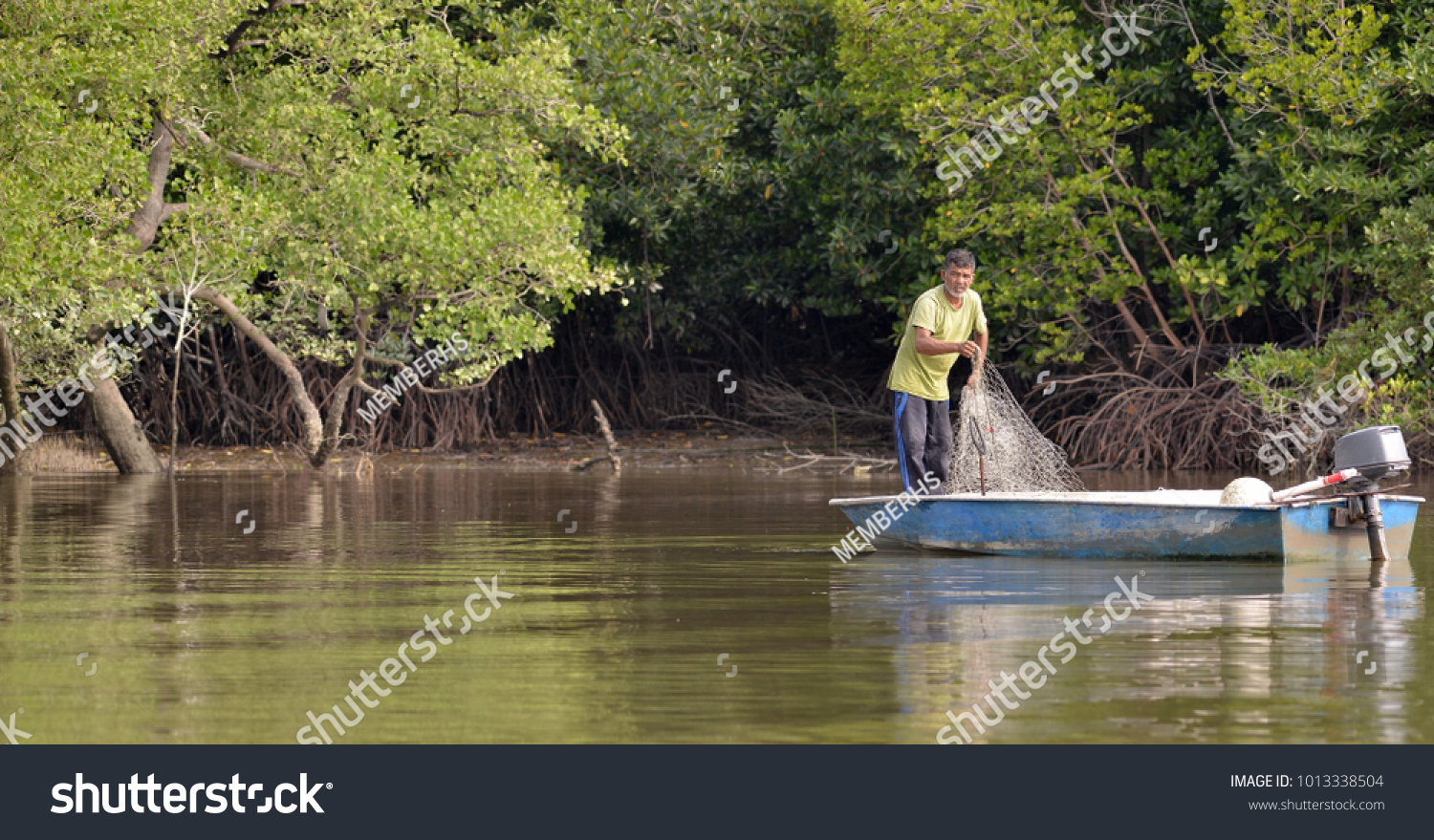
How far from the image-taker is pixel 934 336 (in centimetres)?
1048

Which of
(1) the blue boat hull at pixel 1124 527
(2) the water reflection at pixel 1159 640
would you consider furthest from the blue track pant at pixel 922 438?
(2) the water reflection at pixel 1159 640

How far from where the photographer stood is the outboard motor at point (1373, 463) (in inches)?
346

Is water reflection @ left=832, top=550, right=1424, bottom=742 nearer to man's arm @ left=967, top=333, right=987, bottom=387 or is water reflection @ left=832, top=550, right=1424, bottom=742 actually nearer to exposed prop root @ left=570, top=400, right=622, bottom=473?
man's arm @ left=967, top=333, right=987, bottom=387

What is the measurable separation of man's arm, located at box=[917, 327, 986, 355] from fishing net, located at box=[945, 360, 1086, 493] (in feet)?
1.17

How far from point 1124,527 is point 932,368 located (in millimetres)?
1543

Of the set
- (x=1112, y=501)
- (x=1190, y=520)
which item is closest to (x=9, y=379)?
(x=1112, y=501)

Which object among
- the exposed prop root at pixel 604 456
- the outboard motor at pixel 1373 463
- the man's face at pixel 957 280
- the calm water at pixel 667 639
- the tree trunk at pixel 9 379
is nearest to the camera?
the calm water at pixel 667 639

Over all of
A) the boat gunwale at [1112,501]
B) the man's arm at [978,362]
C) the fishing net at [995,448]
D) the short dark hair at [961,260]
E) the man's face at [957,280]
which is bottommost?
the boat gunwale at [1112,501]

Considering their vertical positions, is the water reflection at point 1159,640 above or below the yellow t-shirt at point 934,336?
below

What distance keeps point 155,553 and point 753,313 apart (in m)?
16.6

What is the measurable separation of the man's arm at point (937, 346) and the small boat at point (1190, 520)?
2.81 ft

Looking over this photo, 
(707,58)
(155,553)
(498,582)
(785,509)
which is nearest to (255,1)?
(707,58)

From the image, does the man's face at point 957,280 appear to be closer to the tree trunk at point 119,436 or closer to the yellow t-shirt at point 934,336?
the yellow t-shirt at point 934,336

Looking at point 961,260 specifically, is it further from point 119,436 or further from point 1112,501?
point 119,436
